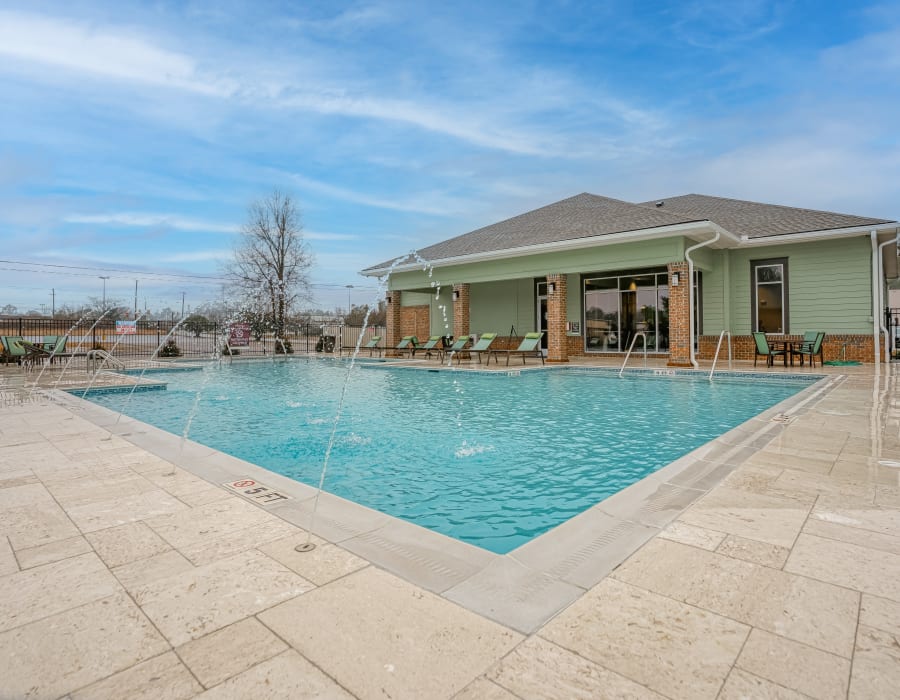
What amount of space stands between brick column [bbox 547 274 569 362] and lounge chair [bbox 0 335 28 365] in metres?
14.1

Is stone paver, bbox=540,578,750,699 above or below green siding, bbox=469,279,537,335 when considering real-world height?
below

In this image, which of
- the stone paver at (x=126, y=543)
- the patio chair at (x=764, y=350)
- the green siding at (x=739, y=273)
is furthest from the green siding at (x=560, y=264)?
the stone paver at (x=126, y=543)

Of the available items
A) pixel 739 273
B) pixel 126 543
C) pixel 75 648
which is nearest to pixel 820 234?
pixel 739 273

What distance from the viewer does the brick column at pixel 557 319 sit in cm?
1440

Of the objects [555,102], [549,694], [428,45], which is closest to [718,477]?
[549,694]

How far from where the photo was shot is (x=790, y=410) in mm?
5992

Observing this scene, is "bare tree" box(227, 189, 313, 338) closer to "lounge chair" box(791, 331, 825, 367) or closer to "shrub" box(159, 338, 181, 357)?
"shrub" box(159, 338, 181, 357)

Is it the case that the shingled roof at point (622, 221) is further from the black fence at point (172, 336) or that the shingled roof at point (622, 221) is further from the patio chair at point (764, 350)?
the black fence at point (172, 336)

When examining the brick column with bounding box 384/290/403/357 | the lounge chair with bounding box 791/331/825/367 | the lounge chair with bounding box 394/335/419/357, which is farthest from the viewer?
the brick column with bounding box 384/290/403/357

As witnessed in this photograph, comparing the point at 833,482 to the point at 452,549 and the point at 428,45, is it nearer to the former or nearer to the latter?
the point at 452,549

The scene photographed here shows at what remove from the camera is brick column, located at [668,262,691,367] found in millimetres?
12023

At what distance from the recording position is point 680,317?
39.8 ft

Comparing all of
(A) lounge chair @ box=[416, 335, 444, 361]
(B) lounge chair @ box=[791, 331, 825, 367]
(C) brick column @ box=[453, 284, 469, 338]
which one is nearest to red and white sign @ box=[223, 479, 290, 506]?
(B) lounge chair @ box=[791, 331, 825, 367]

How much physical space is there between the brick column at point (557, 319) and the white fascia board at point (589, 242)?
37.5 inches
